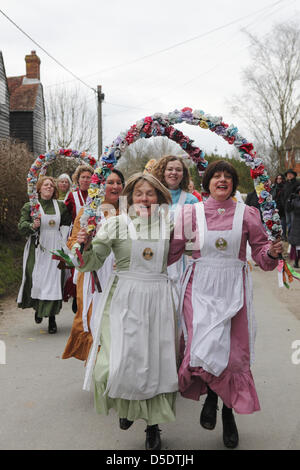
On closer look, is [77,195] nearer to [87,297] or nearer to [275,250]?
[87,297]

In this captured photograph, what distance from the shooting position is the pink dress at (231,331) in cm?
334

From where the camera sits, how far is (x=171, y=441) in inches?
139

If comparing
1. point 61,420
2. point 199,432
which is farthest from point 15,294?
point 199,432

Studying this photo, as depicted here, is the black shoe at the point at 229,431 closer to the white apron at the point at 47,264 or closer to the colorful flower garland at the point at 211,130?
the colorful flower garland at the point at 211,130

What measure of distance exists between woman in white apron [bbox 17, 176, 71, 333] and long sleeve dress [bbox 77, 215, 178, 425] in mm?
3287

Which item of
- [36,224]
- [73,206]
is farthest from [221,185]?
[36,224]

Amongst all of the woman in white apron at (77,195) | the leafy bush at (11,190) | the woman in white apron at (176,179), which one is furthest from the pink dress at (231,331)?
the leafy bush at (11,190)

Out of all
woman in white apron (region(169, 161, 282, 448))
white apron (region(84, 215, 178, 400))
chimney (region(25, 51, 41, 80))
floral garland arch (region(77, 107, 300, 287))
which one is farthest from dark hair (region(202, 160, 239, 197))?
chimney (region(25, 51, 41, 80))

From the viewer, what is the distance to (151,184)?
11.6 ft

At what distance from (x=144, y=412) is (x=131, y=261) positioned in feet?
3.28

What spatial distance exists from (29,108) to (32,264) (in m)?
26.8

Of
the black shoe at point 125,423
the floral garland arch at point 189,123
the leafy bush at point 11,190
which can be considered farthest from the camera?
the leafy bush at point 11,190

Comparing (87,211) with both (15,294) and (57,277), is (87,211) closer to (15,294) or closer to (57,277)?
(57,277)

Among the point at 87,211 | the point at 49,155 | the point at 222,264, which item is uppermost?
the point at 49,155
